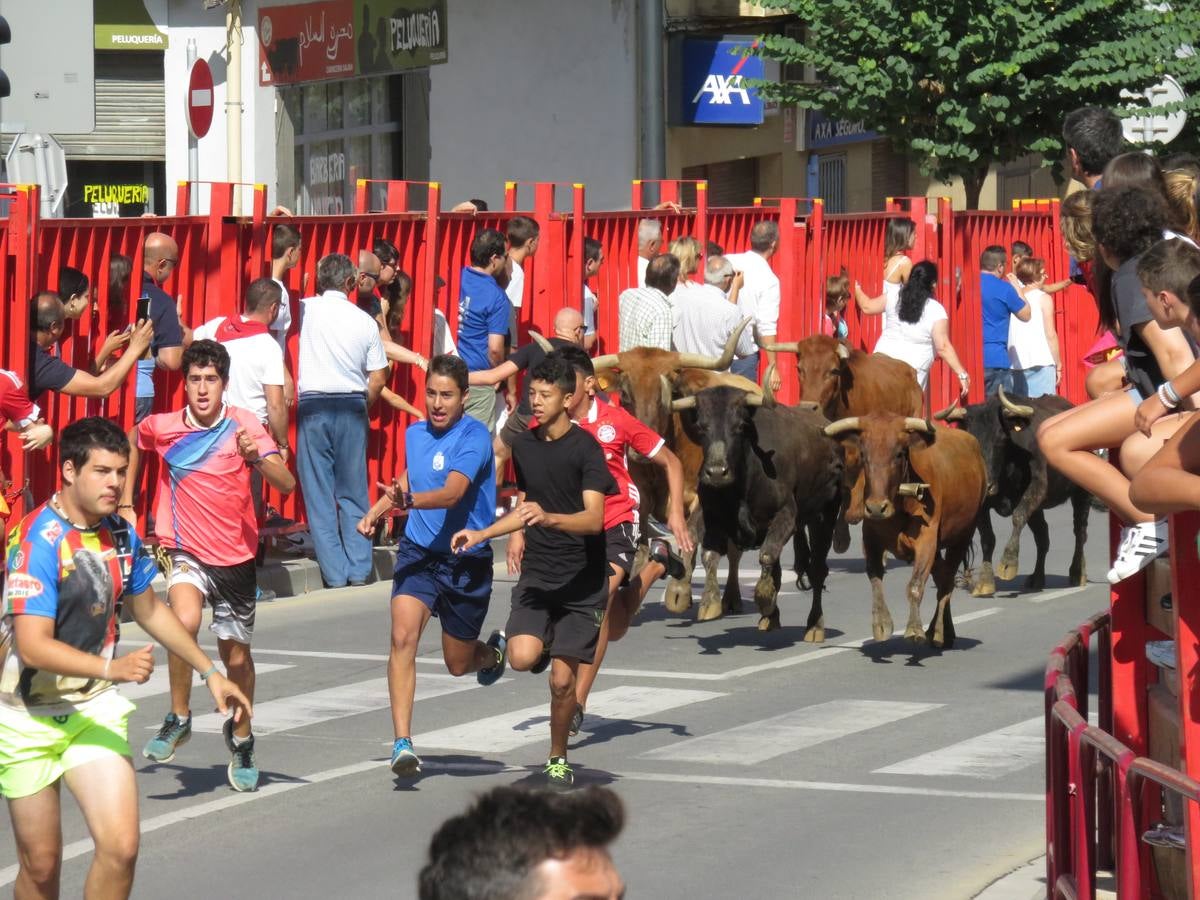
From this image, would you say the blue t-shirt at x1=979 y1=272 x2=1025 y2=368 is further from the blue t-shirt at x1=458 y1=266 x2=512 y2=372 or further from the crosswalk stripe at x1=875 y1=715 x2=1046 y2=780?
the crosswalk stripe at x1=875 y1=715 x2=1046 y2=780

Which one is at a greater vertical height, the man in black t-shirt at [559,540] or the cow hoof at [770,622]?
the man in black t-shirt at [559,540]

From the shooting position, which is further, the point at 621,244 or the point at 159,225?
the point at 621,244

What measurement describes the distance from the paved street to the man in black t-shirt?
59 cm

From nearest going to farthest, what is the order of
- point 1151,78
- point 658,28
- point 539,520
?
point 539,520 < point 658,28 < point 1151,78

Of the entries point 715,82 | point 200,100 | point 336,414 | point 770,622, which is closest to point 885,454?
point 770,622

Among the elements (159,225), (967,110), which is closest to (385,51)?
(967,110)

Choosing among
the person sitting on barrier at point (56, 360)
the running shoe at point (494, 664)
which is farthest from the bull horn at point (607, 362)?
the running shoe at point (494, 664)

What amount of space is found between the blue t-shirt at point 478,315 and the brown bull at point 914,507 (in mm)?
4123

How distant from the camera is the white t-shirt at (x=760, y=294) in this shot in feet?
65.8

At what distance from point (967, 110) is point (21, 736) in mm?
25494

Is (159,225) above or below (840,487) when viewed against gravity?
above

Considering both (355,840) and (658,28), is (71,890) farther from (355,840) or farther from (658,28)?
(658,28)

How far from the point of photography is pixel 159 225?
51.7ft

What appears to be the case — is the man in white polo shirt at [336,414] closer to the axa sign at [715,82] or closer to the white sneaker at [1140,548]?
the white sneaker at [1140,548]
